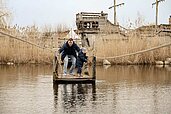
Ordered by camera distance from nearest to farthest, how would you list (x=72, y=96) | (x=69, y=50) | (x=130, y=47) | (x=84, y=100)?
(x=84, y=100), (x=72, y=96), (x=69, y=50), (x=130, y=47)

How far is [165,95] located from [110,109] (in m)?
3.66

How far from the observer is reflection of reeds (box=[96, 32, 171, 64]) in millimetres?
34750

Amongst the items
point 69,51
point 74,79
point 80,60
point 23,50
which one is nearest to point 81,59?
point 80,60

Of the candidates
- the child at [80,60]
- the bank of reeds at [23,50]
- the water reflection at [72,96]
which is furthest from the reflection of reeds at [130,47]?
the water reflection at [72,96]

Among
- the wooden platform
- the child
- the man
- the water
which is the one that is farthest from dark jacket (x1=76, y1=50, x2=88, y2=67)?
the water

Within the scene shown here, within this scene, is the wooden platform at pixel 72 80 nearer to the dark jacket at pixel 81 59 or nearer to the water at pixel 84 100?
the water at pixel 84 100

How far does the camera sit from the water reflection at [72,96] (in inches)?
437

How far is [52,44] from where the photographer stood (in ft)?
123

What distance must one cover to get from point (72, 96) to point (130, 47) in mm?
22100

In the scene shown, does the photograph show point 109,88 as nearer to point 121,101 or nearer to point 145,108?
point 121,101

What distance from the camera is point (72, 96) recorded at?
1343cm

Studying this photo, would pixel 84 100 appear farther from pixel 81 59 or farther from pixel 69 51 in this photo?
pixel 81 59

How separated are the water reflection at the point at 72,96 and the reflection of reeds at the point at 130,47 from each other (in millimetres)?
17787

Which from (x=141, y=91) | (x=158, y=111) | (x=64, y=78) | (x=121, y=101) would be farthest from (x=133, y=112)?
(x=64, y=78)
